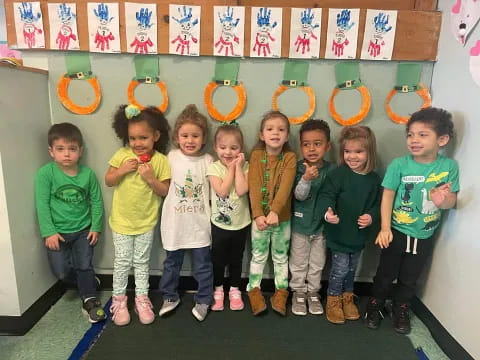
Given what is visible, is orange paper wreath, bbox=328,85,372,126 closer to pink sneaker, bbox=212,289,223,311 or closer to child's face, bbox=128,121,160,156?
child's face, bbox=128,121,160,156

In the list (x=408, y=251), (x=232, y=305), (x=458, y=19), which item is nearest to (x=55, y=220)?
(x=232, y=305)

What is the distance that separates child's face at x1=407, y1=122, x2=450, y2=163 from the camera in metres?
1.72

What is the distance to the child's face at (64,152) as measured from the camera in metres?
1.88

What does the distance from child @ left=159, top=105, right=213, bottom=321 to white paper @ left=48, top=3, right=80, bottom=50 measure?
0.72 meters

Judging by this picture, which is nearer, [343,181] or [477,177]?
[477,177]

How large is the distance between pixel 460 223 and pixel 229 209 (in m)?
1.15

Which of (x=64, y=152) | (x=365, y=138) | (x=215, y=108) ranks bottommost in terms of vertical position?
(x=64, y=152)

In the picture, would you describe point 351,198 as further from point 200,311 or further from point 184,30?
point 184,30

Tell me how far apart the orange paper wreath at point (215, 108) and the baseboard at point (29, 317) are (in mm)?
1376

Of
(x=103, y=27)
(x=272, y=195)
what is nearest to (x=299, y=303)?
(x=272, y=195)

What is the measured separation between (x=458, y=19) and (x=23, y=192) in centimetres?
235

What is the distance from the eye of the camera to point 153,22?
193cm

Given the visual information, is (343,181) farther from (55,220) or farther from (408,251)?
(55,220)

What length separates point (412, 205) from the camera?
5.90 feet
